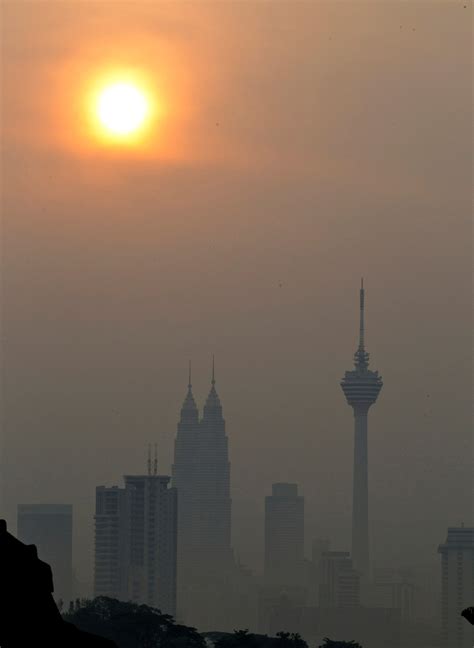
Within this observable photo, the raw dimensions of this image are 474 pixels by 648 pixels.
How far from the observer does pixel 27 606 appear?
92.5 feet

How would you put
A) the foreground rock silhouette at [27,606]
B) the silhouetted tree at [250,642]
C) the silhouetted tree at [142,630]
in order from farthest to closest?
the silhouetted tree at [142,630] < the silhouetted tree at [250,642] < the foreground rock silhouette at [27,606]

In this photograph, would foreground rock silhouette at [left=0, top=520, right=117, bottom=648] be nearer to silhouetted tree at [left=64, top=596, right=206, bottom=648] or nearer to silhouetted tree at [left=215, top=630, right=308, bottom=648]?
silhouetted tree at [left=215, top=630, right=308, bottom=648]

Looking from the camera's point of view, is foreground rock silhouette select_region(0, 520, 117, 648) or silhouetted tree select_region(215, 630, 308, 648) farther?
silhouetted tree select_region(215, 630, 308, 648)

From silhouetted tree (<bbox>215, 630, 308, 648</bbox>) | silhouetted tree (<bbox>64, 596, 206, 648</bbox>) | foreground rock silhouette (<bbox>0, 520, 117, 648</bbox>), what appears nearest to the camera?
foreground rock silhouette (<bbox>0, 520, 117, 648</bbox>)

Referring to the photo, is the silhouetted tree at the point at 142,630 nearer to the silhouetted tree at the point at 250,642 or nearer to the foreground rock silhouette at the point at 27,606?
the silhouetted tree at the point at 250,642

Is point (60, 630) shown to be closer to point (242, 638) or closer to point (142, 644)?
point (242, 638)

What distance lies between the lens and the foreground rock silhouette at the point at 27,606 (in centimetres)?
2805

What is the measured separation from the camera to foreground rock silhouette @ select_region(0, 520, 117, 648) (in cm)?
2805

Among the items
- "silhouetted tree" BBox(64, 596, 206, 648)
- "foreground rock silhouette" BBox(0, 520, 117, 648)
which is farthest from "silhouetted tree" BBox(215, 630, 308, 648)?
"foreground rock silhouette" BBox(0, 520, 117, 648)

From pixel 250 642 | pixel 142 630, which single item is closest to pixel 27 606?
pixel 250 642

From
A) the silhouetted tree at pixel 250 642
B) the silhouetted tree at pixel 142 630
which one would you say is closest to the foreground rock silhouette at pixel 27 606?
the silhouetted tree at pixel 250 642

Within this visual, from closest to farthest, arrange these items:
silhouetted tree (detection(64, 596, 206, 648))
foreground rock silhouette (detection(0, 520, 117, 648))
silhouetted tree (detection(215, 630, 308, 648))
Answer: foreground rock silhouette (detection(0, 520, 117, 648)), silhouetted tree (detection(215, 630, 308, 648)), silhouetted tree (detection(64, 596, 206, 648))

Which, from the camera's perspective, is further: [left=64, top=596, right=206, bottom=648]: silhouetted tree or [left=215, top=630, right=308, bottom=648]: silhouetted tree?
[left=64, top=596, right=206, bottom=648]: silhouetted tree

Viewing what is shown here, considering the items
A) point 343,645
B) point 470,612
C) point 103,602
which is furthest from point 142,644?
point 470,612
